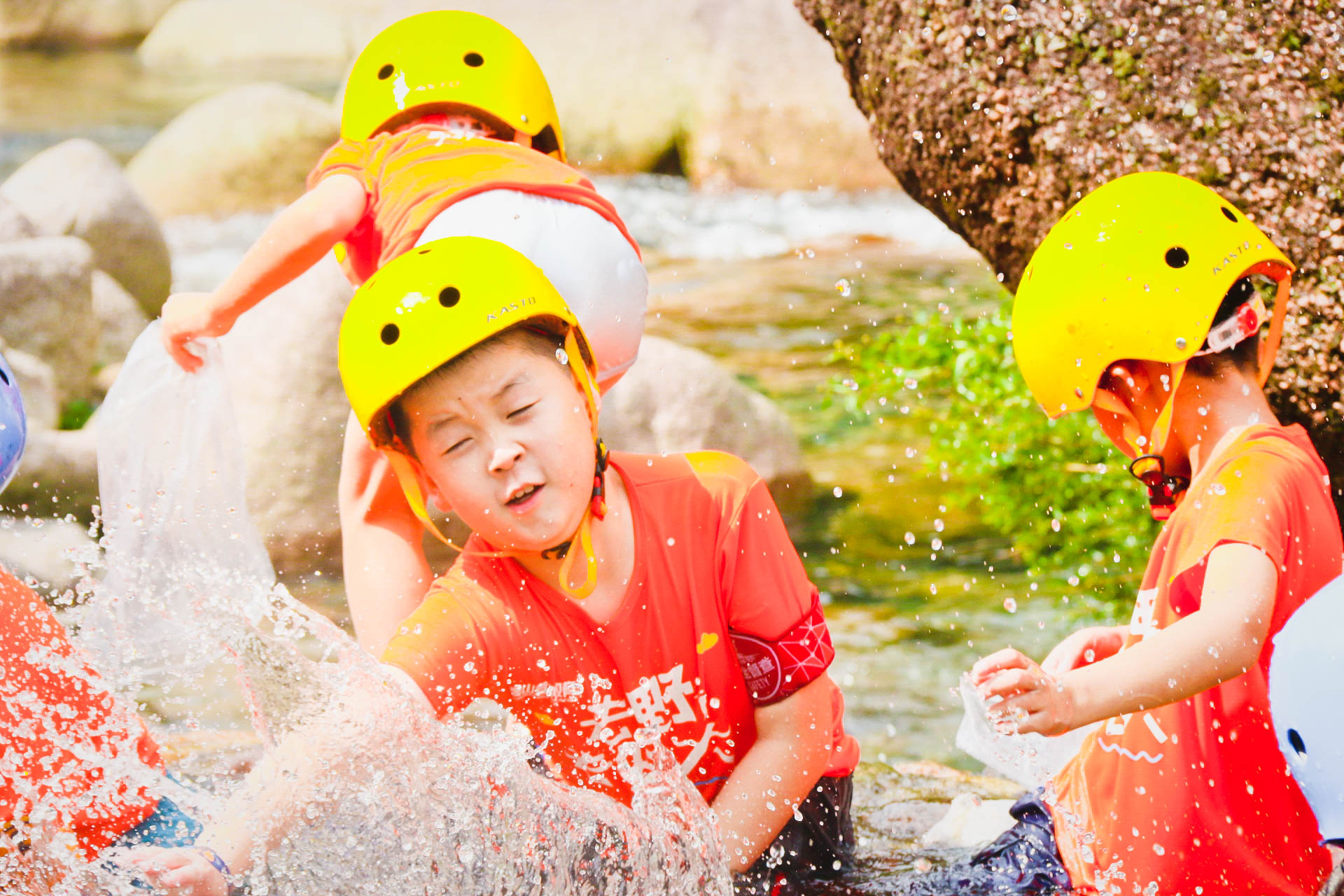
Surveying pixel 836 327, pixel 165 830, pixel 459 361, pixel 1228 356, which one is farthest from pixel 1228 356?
pixel 836 327

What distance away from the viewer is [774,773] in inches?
95.8

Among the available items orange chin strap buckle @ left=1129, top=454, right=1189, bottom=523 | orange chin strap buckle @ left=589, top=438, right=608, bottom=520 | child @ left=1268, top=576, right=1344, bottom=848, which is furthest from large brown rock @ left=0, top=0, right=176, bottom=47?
child @ left=1268, top=576, right=1344, bottom=848

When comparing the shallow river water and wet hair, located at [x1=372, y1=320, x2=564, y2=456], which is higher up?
wet hair, located at [x1=372, y1=320, x2=564, y2=456]

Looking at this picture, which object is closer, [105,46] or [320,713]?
[320,713]

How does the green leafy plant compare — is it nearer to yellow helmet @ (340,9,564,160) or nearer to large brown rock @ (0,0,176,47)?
yellow helmet @ (340,9,564,160)

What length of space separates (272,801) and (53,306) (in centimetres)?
638

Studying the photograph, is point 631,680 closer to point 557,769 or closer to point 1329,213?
point 557,769

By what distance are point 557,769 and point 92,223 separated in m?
6.99

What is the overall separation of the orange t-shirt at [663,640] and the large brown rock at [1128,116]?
164cm

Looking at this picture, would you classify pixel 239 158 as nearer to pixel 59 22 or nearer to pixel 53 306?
pixel 59 22

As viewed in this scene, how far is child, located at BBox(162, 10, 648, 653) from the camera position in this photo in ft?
9.31

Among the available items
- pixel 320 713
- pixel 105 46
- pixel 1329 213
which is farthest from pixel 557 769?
pixel 105 46

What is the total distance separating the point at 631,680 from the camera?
2.47 metres

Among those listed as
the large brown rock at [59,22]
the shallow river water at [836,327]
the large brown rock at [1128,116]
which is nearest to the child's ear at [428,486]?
the large brown rock at [1128,116]
